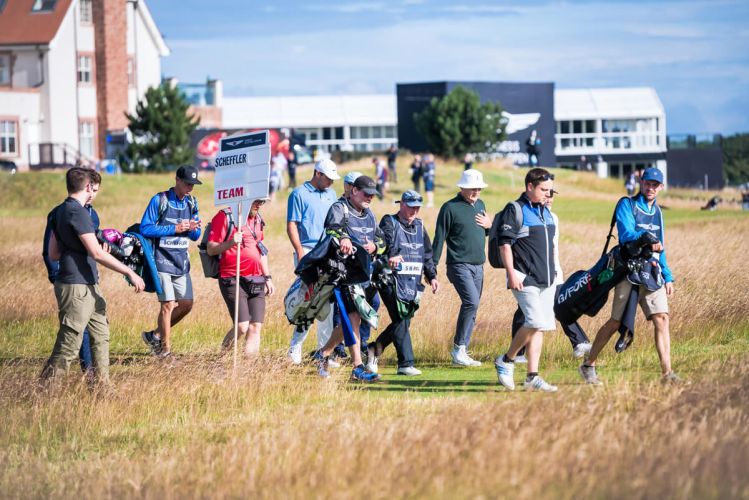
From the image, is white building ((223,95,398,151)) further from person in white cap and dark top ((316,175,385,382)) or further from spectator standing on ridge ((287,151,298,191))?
person in white cap and dark top ((316,175,385,382))

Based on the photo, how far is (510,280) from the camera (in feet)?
33.9

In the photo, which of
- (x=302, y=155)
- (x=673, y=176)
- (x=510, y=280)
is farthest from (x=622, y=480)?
(x=673, y=176)

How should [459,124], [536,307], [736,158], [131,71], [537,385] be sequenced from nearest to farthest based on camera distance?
[537,385], [536,307], [131,71], [459,124], [736,158]

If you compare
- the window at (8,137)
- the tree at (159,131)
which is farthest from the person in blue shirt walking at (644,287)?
the window at (8,137)

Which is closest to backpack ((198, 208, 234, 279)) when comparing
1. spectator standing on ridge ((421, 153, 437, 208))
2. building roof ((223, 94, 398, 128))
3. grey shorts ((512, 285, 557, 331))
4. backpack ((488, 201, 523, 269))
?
backpack ((488, 201, 523, 269))

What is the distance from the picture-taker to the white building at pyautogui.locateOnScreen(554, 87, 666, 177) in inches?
3841

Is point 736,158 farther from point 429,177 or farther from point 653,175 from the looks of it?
point 653,175

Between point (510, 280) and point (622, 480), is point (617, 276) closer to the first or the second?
point (510, 280)

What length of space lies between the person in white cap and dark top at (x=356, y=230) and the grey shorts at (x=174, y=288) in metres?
2.14

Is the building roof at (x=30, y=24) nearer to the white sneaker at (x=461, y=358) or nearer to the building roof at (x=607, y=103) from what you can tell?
the building roof at (x=607, y=103)

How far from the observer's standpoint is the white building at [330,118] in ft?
315

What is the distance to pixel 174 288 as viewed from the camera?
1303cm

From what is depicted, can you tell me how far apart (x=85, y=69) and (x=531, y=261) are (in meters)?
54.5

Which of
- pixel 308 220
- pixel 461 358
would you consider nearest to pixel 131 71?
pixel 308 220
